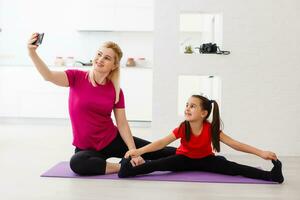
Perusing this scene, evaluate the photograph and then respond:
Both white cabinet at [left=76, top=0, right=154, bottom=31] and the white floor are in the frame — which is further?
white cabinet at [left=76, top=0, right=154, bottom=31]

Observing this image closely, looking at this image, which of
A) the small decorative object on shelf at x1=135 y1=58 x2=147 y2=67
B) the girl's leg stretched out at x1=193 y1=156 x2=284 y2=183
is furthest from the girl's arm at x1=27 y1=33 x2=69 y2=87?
the small decorative object on shelf at x1=135 y1=58 x2=147 y2=67

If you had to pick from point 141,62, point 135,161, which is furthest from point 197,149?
point 141,62

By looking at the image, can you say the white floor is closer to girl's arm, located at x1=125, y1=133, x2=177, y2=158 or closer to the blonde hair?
girl's arm, located at x1=125, y1=133, x2=177, y2=158

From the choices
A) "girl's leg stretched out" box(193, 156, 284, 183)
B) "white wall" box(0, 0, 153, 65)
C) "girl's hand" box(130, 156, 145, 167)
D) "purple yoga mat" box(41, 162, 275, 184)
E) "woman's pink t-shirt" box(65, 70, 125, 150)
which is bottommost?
"purple yoga mat" box(41, 162, 275, 184)

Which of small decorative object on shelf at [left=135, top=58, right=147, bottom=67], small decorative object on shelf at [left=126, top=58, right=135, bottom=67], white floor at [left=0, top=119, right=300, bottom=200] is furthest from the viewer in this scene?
small decorative object on shelf at [left=135, top=58, right=147, bottom=67]

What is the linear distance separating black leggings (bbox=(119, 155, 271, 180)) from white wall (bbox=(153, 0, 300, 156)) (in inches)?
42.5

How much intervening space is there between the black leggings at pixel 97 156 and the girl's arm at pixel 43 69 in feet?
1.49

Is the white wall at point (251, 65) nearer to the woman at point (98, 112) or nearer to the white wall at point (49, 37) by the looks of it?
the woman at point (98, 112)

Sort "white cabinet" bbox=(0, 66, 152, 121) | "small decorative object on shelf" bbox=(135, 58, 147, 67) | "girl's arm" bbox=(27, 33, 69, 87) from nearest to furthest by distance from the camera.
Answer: "girl's arm" bbox=(27, 33, 69, 87), "white cabinet" bbox=(0, 66, 152, 121), "small decorative object on shelf" bbox=(135, 58, 147, 67)

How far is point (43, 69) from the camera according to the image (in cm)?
285

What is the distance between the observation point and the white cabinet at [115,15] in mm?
6848

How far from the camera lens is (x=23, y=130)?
5.87 metres

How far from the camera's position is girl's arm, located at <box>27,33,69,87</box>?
2672 mm

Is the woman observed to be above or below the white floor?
above
